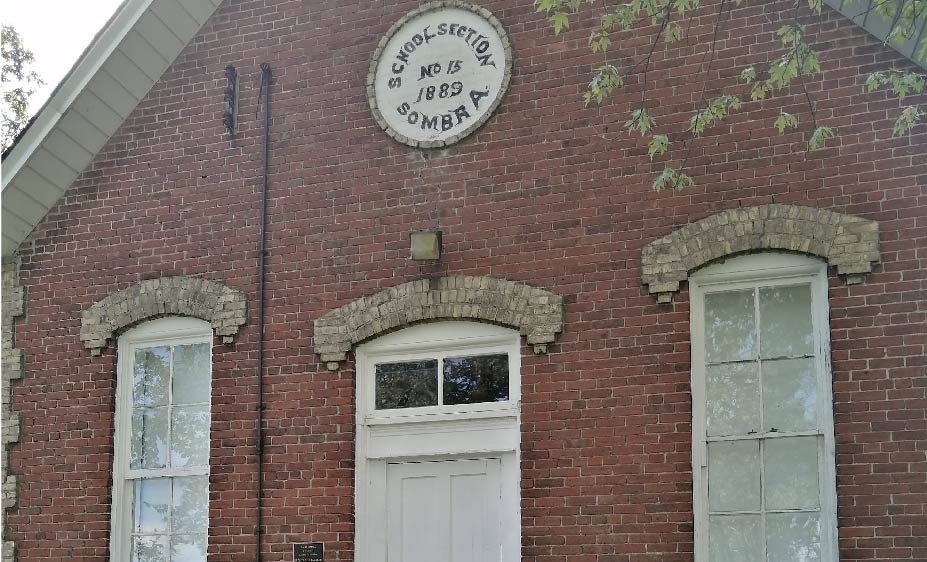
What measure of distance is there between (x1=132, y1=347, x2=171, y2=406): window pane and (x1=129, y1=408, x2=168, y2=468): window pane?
9 centimetres

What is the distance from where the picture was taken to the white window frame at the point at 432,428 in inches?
349

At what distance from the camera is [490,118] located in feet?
30.6

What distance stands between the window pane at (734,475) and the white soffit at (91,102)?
18.5 feet

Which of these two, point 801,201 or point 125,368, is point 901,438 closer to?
point 801,201

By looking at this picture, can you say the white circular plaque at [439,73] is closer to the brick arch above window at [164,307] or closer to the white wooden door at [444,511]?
the brick arch above window at [164,307]

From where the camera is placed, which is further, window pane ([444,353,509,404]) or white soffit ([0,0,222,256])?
white soffit ([0,0,222,256])

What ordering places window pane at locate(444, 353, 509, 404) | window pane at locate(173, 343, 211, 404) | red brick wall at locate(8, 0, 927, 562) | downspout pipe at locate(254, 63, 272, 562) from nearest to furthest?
red brick wall at locate(8, 0, 927, 562) < window pane at locate(444, 353, 509, 404) < downspout pipe at locate(254, 63, 272, 562) < window pane at locate(173, 343, 211, 404)

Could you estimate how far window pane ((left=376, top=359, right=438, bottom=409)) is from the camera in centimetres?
919

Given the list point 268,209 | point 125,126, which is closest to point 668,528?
point 268,209

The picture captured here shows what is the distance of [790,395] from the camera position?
8.16 m

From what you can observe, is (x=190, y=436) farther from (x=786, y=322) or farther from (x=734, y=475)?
(x=786, y=322)

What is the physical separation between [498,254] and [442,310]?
1.93ft

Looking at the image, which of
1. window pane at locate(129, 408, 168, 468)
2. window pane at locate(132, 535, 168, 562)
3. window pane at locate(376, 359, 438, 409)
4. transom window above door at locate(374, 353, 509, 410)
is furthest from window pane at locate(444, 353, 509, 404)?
window pane at locate(132, 535, 168, 562)

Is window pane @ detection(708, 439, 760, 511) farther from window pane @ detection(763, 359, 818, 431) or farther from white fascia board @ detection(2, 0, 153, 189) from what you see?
white fascia board @ detection(2, 0, 153, 189)
